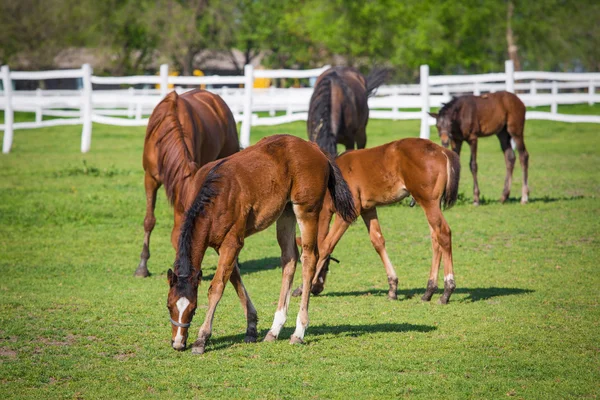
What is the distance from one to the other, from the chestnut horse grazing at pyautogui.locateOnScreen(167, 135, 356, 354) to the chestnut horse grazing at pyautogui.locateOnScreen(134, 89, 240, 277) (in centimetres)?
144

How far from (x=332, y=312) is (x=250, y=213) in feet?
6.07

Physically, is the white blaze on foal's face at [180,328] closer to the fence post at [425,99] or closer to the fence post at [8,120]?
the fence post at [425,99]

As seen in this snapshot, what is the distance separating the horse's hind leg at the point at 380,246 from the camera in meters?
8.06

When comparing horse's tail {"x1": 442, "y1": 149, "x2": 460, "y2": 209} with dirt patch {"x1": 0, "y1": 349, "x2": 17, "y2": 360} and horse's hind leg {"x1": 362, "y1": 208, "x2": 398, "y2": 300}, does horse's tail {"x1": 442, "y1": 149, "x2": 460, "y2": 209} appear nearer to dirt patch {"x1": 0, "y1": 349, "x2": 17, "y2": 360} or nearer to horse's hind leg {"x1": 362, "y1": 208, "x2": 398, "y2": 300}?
horse's hind leg {"x1": 362, "y1": 208, "x2": 398, "y2": 300}

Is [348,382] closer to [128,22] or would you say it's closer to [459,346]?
[459,346]

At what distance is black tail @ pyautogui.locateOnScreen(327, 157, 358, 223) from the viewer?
265 inches

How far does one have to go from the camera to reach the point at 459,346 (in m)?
6.26

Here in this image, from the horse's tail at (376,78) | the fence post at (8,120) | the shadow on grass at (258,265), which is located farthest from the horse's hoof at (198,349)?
the fence post at (8,120)

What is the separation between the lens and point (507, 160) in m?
14.3

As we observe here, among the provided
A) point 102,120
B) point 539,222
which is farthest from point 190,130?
point 102,120

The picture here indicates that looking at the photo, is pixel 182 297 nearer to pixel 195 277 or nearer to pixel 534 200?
pixel 195 277

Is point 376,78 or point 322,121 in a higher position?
point 376,78

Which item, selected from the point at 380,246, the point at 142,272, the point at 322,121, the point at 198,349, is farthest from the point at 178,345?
the point at 322,121

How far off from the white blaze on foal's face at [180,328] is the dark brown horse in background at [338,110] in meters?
6.27
